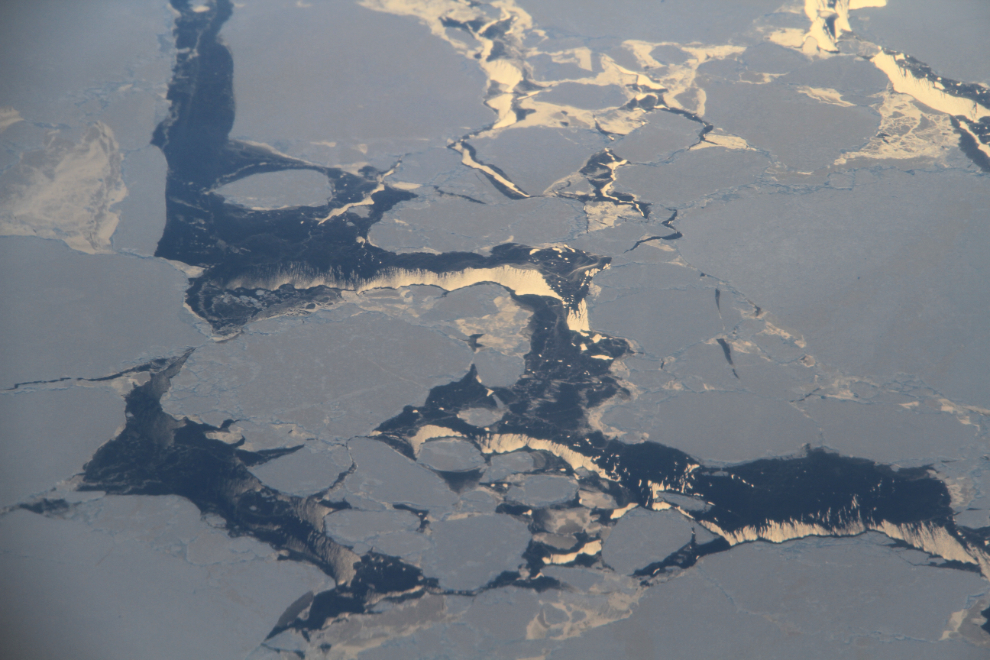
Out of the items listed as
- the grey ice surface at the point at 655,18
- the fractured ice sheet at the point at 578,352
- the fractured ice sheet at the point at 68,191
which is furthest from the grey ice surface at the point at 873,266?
the fractured ice sheet at the point at 68,191

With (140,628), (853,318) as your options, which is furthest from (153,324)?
(853,318)

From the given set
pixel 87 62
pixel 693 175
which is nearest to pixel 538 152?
pixel 693 175

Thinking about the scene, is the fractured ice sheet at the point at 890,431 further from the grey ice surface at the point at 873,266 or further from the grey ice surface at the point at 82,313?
the grey ice surface at the point at 82,313

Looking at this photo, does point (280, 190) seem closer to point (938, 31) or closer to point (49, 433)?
point (49, 433)

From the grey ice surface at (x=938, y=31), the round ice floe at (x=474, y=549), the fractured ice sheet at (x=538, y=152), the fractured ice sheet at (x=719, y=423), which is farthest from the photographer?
the grey ice surface at (x=938, y=31)

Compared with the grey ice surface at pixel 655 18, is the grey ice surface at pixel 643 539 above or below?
below
